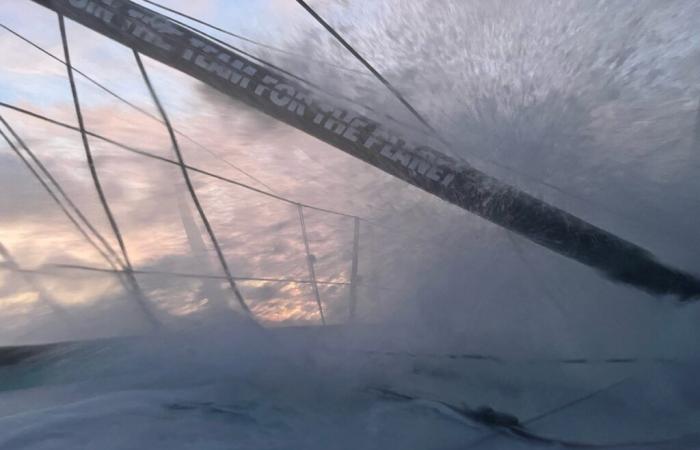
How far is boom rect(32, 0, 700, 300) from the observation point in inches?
112

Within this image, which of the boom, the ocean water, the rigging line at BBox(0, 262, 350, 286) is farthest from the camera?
the rigging line at BBox(0, 262, 350, 286)

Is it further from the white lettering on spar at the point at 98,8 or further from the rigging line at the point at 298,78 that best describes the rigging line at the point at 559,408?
the white lettering on spar at the point at 98,8

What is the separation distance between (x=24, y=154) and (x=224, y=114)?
1.00 metres

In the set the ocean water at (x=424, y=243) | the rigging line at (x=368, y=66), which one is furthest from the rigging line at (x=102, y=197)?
the rigging line at (x=368, y=66)

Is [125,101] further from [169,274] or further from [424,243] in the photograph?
[424,243]

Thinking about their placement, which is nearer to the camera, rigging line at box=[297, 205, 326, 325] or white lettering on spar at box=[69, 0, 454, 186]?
white lettering on spar at box=[69, 0, 454, 186]

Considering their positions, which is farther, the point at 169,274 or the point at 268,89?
the point at 169,274

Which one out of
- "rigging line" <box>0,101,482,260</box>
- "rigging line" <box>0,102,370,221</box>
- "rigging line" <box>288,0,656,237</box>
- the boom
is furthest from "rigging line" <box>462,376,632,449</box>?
"rigging line" <box>0,102,370,221</box>

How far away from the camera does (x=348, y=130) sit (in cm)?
288

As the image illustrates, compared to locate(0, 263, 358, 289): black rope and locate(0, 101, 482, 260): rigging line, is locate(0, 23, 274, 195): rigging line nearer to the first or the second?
locate(0, 101, 482, 260): rigging line

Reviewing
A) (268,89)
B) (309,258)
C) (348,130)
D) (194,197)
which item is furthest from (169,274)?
(348,130)

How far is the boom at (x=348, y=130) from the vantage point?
2846 mm

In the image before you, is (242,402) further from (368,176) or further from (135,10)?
(135,10)

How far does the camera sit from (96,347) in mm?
3053
